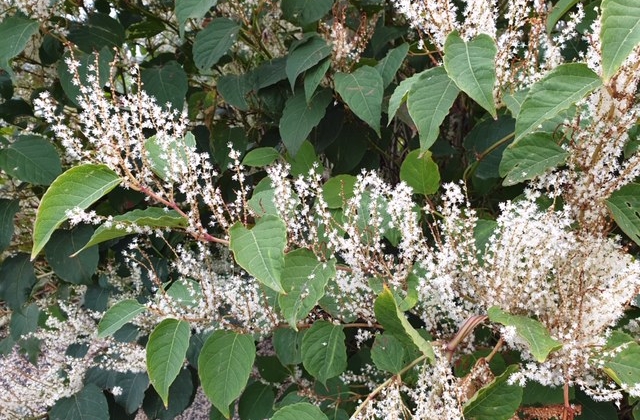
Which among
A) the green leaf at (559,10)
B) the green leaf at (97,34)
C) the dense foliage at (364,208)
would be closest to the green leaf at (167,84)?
the dense foliage at (364,208)

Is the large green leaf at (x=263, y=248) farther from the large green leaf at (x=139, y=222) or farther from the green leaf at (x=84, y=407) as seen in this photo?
the green leaf at (x=84, y=407)

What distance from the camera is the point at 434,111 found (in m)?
0.94

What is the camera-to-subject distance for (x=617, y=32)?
0.69m

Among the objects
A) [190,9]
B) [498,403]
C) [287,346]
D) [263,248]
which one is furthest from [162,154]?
[498,403]

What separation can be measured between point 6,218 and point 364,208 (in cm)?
98

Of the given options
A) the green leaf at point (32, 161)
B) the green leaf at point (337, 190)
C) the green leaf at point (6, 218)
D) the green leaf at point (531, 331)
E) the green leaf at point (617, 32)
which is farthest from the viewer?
the green leaf at point (6, 218)

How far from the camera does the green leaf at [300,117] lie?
1267 millimetres

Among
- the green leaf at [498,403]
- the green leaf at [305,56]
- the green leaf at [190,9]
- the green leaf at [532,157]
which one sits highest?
the green leaf at [190,9]

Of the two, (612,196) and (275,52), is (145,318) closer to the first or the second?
(275,52)

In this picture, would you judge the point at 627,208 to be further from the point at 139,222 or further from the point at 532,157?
the point at 139,222

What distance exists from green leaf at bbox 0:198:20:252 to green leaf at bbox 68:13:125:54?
1.37ft

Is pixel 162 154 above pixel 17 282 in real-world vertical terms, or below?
above

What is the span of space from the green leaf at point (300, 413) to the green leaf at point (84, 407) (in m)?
0.89

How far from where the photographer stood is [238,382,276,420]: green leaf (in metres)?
1.46
